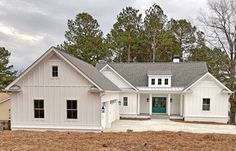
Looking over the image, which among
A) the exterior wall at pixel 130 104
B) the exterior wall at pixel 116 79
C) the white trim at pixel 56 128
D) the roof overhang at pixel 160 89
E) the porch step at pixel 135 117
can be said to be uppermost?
the exterior wall at pixel 116 79

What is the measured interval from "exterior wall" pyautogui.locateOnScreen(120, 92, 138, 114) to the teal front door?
2474 mm

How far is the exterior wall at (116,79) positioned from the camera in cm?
2712

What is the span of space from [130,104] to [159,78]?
4282mm

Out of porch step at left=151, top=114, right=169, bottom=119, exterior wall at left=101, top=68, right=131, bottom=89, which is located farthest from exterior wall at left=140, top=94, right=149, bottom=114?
exterior wall at left=101, top=68, right=131, bottom=89

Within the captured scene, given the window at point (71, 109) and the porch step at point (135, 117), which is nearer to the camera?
the window at point (71, 109)

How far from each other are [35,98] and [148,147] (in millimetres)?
11471

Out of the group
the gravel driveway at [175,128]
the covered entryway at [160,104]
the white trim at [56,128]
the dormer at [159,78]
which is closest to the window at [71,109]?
the white trim at [56,128]

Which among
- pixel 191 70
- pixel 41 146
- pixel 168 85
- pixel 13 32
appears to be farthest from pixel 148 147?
pixel 13 32

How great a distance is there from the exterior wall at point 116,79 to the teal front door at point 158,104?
338 cm

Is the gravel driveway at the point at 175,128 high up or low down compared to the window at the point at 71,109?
down

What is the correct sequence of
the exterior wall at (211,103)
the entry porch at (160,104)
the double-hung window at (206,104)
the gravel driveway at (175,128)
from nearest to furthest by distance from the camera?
1. the gravel driveway at (175,128)
2. the exterior wall at (211,103)
3. the double-hung window at (206,104)
4. the entry porch at (160,104)

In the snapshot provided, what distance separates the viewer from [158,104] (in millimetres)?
27922

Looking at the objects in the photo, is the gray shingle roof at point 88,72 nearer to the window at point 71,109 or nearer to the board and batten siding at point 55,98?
the board and batten siding at point 55,98

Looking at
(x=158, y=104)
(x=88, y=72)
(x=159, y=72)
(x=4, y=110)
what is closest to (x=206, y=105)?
(x=158, y=104)
